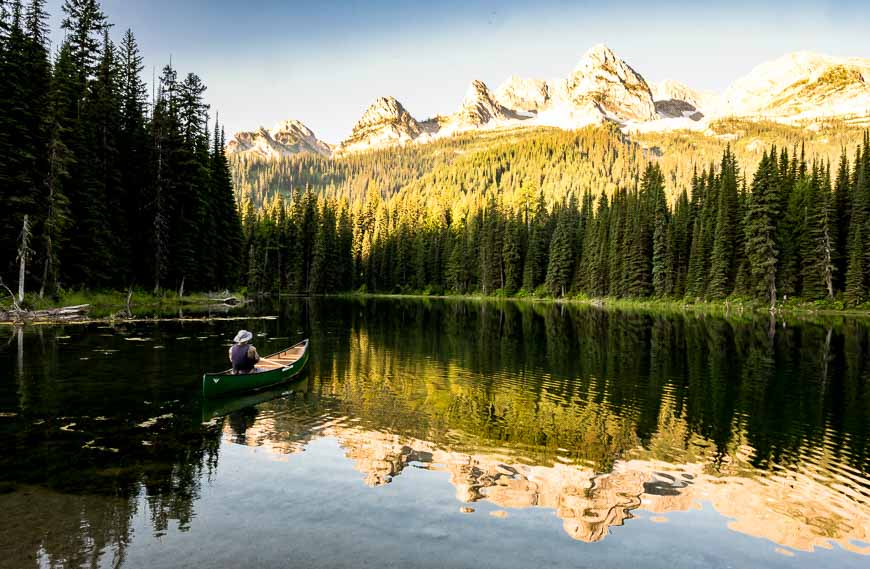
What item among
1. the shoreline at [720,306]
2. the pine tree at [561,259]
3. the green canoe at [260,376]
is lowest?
the green canoe at [260,376]

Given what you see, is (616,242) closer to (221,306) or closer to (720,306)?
(720,306)

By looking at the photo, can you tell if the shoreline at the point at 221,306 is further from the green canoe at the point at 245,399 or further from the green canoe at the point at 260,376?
the green canoe at the point at 245,399

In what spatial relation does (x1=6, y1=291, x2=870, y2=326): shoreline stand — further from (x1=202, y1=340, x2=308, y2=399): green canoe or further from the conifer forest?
(x1=202, y1=340, x2=308, y2=399): green canoe

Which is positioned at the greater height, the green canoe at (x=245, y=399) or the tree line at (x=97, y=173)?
the tree line at (x=97, y=173)

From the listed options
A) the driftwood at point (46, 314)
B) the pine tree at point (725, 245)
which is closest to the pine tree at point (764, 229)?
the pine tree at point (725, 245)

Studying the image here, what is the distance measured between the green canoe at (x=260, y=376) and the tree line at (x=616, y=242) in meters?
69.6

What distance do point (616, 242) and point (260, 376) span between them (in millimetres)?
90450

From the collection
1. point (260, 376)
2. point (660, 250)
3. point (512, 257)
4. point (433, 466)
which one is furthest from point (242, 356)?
point (512, 257)

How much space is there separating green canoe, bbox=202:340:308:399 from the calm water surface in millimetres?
600

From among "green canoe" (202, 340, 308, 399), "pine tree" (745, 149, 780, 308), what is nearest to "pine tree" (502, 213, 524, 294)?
"pine tree" (745, 149, 780, 308)

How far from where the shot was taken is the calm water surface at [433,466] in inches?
365

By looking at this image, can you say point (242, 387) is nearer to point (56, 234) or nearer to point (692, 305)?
point (56, 234)

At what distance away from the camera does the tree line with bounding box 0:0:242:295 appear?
1640 inches

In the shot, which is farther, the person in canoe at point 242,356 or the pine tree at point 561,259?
the pine tree at point 561,259
